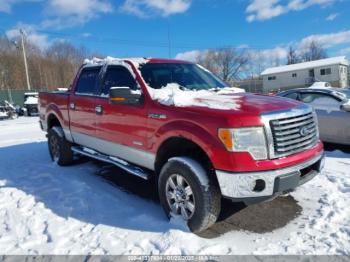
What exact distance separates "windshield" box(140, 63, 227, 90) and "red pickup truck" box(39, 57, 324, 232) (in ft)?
0.05

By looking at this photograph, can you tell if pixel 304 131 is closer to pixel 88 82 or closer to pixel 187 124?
pixel 187 124

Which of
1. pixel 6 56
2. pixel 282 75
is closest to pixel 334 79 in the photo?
pixel 282 75

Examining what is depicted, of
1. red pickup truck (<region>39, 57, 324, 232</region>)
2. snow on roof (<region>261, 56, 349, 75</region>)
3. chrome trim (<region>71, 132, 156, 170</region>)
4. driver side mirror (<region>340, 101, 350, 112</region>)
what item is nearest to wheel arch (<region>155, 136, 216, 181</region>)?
red pickup truck (<region>39, 57, 324, 232</region>)

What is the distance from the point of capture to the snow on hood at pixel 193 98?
350cm

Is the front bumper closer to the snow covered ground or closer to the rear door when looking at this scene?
the snow covered ground

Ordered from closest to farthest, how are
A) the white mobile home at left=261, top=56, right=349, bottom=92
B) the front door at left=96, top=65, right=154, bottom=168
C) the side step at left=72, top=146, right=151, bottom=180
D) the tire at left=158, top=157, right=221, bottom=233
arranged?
1. the tire at left=158, top=157, right=221, bottom=233
2. the front door at left=96, top=65, right=154, bottom=168
3. the side step at left=72, top=146, right=151, bottom=180
4. the white mobile home at left=261, top=56, right=349, bottom=92

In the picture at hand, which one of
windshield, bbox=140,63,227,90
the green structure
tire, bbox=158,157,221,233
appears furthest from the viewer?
the green structure

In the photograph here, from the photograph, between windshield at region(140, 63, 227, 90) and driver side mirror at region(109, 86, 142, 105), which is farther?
windshield at region(140, 63, 227, 90)

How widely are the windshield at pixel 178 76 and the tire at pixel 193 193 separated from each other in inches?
49.6

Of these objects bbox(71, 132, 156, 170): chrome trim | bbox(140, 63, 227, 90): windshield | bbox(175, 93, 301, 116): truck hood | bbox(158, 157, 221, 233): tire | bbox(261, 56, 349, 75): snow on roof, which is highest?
bbox(261, 56, 349, 75): snow on roof

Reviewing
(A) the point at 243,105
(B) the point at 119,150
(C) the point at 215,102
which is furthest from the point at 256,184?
(B) the point at 119,150

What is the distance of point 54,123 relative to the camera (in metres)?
6.89

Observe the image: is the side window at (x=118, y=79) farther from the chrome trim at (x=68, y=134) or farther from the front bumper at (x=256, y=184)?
the front bumper at (x=256, y=184)

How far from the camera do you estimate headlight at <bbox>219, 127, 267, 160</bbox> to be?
3.08m
